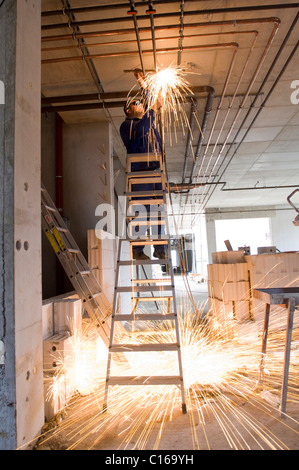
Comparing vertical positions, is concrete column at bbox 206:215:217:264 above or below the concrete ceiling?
below

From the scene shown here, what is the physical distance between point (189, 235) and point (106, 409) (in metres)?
13.8

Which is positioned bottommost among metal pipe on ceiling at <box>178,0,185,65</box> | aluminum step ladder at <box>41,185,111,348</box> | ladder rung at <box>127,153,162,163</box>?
aluminum step ladder at <box>41,185,111,348</box>

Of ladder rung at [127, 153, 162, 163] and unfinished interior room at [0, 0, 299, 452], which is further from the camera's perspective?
ladder rung at [127, 153, 162, 163]

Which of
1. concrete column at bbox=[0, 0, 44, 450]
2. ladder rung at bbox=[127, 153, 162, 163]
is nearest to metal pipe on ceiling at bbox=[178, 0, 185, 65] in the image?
ladder rung at bbox=[127, 153, 162, 163]

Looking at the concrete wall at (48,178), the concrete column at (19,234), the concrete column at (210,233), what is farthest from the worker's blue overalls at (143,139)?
the concrete column at (210,233)

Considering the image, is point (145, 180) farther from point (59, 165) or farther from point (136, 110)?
point (59, 165)

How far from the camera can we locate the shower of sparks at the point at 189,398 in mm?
1855

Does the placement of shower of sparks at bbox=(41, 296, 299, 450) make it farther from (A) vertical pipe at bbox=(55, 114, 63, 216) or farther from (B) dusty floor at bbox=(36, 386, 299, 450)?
(A) vertical pipe at bbox=(55, 114, 63, 216)

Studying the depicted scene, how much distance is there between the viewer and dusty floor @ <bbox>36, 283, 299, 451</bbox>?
179 centimetres

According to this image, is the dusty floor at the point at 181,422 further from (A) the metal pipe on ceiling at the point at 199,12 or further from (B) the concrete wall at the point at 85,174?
(A) the metal pipe on ceiling at the point at 199,12

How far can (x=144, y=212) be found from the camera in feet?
9.98
